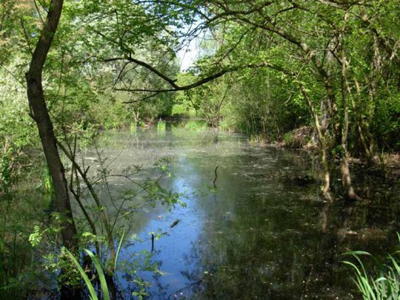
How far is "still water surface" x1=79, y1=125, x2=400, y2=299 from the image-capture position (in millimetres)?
4785

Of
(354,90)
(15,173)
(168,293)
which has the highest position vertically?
(354,90)

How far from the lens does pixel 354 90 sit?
38.4 ft

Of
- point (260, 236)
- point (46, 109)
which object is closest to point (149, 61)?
point (46, 109)

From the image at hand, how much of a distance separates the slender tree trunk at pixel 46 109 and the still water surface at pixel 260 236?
2.99 feet

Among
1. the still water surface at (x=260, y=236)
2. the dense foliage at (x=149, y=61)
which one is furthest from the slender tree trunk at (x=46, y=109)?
the still water surface at (x=260, y=236)

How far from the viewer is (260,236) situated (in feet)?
21.7

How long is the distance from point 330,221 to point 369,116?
577 cm

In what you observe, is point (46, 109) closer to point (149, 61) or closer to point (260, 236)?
point (149, 61)

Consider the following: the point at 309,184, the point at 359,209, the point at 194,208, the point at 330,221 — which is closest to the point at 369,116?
the point at 309,184

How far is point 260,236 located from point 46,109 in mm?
4352

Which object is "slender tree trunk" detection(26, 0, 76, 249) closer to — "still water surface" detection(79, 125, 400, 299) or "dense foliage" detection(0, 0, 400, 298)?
"dense foliage" detection(0, 0, 400, 298)

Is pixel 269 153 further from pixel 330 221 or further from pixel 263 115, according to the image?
pixel 330 221

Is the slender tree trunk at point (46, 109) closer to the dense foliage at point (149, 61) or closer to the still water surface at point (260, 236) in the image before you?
the dense foliage at point (149, 61)

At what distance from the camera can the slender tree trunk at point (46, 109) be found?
3.77m
